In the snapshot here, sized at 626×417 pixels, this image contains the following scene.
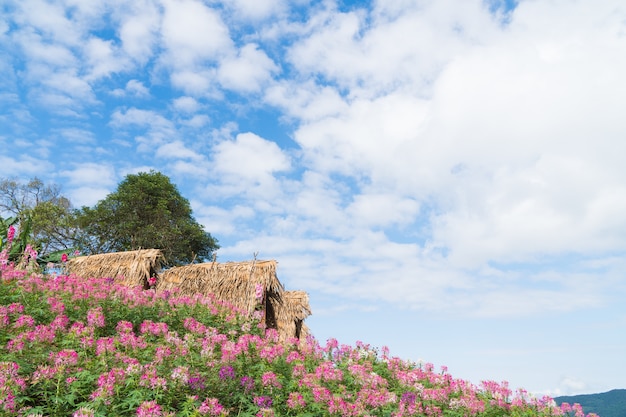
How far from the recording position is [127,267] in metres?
14.2

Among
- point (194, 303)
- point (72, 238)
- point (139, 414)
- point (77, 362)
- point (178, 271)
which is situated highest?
point (72, 238)

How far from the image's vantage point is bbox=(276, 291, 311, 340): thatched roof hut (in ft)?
44.8

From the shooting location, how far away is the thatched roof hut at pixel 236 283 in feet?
40.6

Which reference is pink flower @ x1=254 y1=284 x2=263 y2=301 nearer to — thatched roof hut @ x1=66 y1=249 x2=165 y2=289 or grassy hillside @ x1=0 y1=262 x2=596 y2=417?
grassy hillside @ x1=0 y1=262 x2=596 y2=417

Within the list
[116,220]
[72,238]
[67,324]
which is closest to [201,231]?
[116,220]

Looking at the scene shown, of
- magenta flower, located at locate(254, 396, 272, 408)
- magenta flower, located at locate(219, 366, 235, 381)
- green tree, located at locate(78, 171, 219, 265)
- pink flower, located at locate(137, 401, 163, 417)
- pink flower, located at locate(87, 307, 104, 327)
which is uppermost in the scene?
green tree, located at locate(78, 171, 219, 265)

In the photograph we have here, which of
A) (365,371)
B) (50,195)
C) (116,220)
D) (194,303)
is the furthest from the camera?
(50,195)

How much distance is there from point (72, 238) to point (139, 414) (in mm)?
30701

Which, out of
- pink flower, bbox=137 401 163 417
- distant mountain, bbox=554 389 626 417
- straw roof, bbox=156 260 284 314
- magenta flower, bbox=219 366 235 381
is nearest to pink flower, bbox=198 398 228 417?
pink flower, bbox=137 401 163 417

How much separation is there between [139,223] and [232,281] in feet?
66.6

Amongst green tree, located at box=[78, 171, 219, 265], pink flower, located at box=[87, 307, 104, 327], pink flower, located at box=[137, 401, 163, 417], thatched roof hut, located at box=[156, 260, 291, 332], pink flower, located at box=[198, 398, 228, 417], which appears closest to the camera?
pink flower, located at box=[137, 401, 163, 417]

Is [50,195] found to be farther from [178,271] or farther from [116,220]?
[178,271]

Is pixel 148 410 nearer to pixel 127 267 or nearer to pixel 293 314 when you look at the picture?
pixel 293 314

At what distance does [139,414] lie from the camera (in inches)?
160
